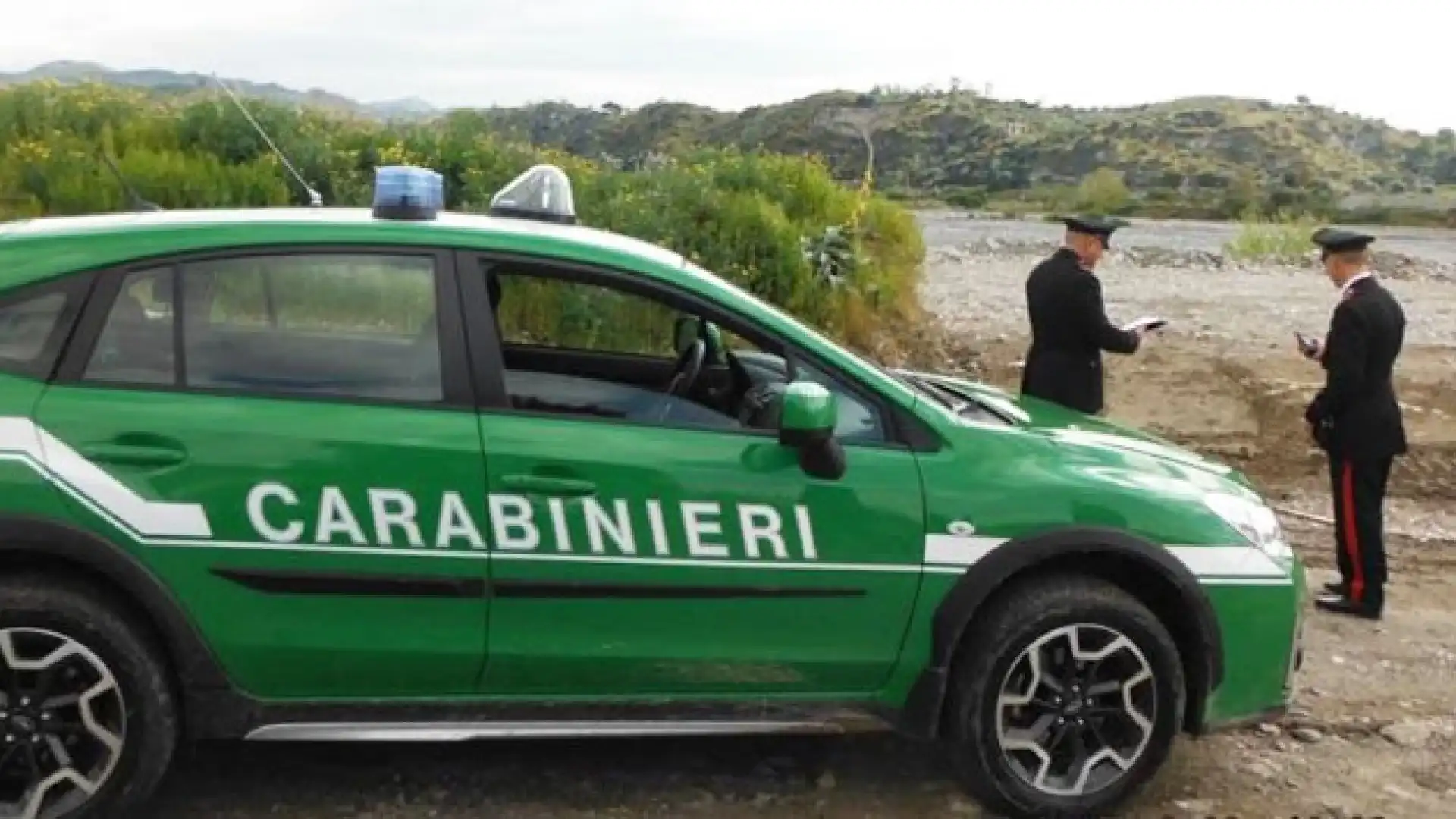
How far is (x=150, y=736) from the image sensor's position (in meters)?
3.79

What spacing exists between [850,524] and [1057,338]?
2.92m

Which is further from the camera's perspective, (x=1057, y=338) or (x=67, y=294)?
(x=1057, y=338)

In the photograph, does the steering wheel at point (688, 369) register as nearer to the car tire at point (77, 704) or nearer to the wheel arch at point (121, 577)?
the wheel arch at point (121, 577)

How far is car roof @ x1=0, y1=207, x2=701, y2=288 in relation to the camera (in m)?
3.88

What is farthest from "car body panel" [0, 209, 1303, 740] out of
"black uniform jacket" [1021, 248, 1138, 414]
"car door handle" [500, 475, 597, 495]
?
"black uniform jacket" [1021, 248, 1138, 414]

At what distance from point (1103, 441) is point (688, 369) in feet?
4.08

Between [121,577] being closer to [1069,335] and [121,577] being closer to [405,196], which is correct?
[405,196]

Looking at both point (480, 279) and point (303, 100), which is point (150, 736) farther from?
point (303, 100)

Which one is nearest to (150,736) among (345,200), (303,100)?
(345,200)

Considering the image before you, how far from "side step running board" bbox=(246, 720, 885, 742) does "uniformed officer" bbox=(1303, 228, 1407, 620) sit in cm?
331

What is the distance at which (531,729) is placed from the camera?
398 cm

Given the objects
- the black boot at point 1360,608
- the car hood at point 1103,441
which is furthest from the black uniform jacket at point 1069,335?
the car hood at point 1103,441

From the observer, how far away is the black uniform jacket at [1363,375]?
6.40m

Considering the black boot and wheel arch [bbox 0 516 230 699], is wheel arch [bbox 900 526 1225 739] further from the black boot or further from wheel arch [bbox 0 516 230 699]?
the black boot
